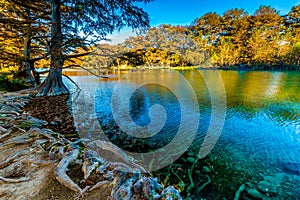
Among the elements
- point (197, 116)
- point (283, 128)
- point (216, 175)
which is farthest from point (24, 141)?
point (283, 128)

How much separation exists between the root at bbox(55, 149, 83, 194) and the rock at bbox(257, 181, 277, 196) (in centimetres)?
273

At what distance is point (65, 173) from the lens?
213 centimetres

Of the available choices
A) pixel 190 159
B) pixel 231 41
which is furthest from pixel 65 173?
pixel 231 41

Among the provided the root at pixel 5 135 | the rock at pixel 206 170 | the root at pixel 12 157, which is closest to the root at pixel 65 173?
the root at pixel 12 157

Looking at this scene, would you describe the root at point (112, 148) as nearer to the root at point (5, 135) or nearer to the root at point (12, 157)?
the root at point (12, 157)

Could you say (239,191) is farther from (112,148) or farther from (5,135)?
(5,135)

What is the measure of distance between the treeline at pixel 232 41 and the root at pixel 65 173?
1104 inches

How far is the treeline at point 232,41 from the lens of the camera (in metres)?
32.5

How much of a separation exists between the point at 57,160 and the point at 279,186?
3.67 meters

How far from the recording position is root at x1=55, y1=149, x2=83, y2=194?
192 centimetres

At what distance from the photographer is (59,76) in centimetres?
901

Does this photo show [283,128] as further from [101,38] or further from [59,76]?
[59,76]

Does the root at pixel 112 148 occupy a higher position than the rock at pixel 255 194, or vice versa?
the root at pixel 112 148

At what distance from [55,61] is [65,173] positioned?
319 inches
